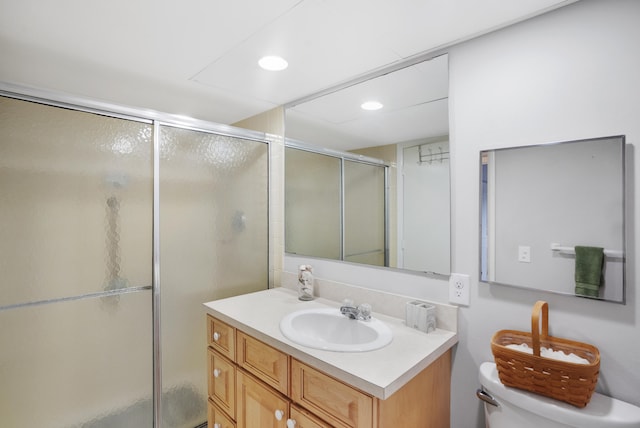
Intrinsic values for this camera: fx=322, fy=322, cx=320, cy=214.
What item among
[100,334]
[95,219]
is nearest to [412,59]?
[95,219]

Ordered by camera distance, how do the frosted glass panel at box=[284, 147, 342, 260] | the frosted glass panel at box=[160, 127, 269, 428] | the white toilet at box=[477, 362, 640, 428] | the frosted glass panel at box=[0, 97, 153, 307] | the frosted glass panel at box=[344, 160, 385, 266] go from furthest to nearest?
the frosted glass panel at box=[284, 147, 342, 260] → the frosted glass panel at box=[160, 127, 269, 428] → the frosted glass panel at box=[344, 160, 385, 266] → the frosted glass panel at box=[0, 97, 153, 307] → the white toilet at box=[477, 362, 640, 428]

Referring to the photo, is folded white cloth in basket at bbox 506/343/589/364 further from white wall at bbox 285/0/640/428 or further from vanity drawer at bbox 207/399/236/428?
vanity drawer at bbox 207/399/236/428

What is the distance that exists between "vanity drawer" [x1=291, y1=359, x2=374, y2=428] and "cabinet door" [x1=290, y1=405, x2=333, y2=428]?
2cm

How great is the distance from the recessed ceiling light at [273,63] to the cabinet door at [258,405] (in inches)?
58.6

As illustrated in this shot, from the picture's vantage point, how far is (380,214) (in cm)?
166

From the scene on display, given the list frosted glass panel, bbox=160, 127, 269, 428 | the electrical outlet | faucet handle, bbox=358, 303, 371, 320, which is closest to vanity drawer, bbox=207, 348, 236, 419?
frosted glass panel, bbox=160, 127, 269, 428

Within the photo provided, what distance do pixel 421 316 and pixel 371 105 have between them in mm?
1111

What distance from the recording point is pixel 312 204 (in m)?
2.10

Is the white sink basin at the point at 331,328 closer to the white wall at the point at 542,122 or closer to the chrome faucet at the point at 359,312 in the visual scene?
the chrome faucet at the point at 359,312

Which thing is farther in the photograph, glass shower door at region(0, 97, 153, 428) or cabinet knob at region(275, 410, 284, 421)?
glass shower door at region(0, 97, 153, 428)

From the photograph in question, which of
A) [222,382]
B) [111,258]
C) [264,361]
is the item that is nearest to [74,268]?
[111,258]

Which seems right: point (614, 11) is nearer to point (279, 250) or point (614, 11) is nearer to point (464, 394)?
point (464, 394)

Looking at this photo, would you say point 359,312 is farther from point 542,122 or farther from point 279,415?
point 542,122

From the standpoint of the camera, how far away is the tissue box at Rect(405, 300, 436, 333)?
135cm
